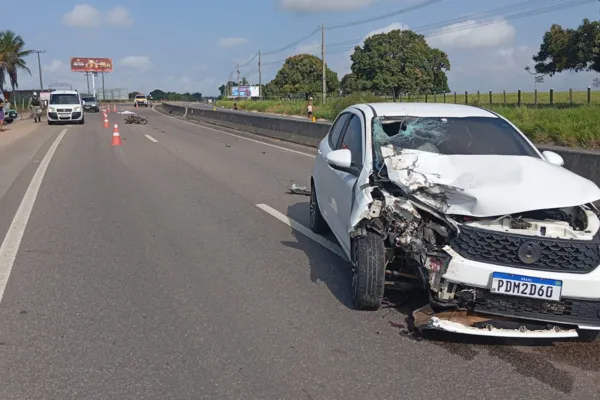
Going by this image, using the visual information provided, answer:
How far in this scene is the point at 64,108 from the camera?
34.1 meters

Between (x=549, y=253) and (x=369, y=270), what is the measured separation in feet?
4.08

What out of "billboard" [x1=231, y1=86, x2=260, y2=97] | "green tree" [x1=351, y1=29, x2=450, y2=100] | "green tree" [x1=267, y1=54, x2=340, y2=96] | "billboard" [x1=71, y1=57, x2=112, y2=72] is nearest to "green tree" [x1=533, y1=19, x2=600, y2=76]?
"green tree" [x1=351, y1=29, x2=450, y2=100]

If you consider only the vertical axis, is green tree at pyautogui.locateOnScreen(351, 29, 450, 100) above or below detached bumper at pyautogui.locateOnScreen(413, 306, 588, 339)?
above

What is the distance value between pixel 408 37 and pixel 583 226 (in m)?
79.5

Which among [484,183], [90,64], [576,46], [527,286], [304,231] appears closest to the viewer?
[527,286]

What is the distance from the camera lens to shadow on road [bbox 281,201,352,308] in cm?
515

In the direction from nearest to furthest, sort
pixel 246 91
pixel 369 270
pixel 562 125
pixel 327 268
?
pixel 369 270
pixel 327 268
pixel 562 125
pixel 246 91

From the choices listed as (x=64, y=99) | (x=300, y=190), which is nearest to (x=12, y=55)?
(x=64, y=99)

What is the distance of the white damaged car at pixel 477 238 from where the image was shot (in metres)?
3.81

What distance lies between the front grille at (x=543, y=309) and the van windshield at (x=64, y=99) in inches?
1366

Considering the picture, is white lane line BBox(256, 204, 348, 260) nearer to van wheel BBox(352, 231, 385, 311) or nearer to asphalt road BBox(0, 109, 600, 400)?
asphalt road BBox(0, 109, 600, 400)

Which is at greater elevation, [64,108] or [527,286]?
[64,108]

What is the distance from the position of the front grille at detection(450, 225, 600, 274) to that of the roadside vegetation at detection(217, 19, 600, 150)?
9505mm

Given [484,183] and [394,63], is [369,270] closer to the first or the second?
[484,183]
